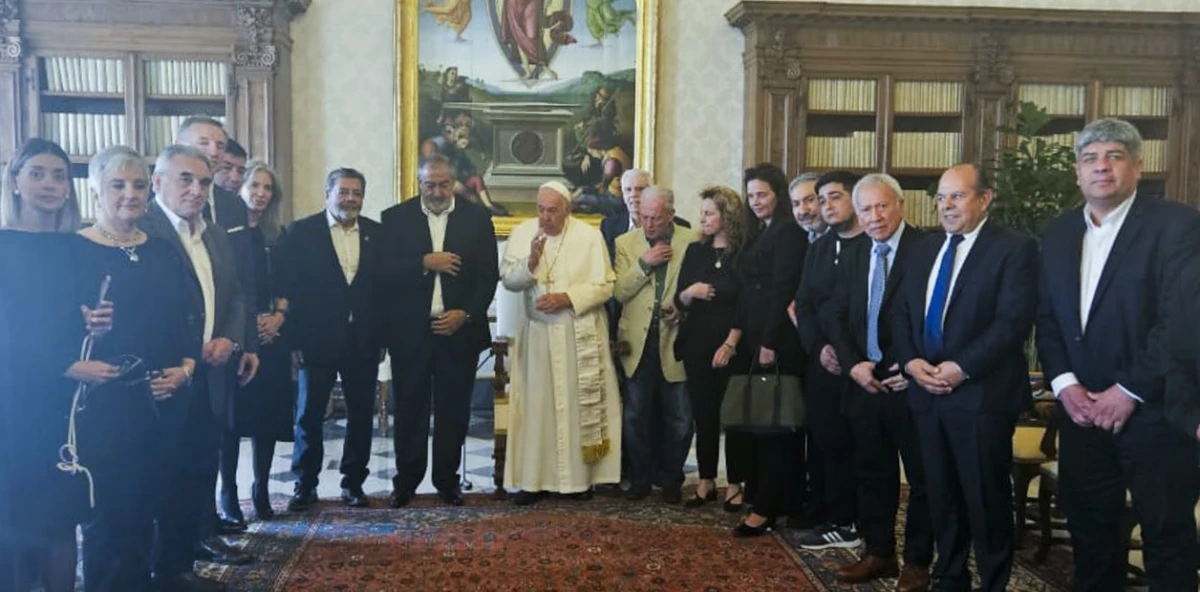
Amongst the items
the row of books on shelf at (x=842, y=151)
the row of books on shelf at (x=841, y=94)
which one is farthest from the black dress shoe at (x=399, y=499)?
the row of books on shelf at (x=841, y=94)

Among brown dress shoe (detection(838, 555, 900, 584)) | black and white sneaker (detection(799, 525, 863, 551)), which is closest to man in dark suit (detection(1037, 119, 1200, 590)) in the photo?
brown dress shoe (detection(838, 555, 900, 584))

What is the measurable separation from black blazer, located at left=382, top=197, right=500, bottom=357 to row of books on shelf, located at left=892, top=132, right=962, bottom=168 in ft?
12.6

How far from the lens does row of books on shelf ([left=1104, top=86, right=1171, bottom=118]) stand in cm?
726

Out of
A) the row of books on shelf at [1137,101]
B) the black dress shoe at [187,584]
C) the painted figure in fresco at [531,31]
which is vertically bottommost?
the black dress shoe at [187,584]

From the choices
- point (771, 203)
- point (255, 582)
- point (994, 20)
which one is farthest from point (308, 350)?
point (994, 20)

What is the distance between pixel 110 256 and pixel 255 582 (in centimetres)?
147

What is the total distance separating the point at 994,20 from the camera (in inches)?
277

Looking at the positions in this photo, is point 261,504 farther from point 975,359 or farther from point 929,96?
point 929,96

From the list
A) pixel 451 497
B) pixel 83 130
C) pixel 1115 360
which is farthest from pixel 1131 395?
pixel 83 130

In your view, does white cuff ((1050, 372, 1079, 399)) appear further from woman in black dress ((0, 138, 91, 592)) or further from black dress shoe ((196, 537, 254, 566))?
black dress shoe ((196, 537, 254, 566))

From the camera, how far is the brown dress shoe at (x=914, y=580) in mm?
3533

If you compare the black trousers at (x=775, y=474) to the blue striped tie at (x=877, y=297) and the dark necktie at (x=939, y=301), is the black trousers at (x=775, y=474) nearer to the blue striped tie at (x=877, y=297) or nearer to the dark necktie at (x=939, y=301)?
the blue striped tie at (x=877, y=297)

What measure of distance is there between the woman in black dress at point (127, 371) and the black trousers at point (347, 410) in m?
1.56

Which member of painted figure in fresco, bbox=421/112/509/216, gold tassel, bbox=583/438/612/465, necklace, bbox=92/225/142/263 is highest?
painted figure in fresco, bbox=421/112/509/216
